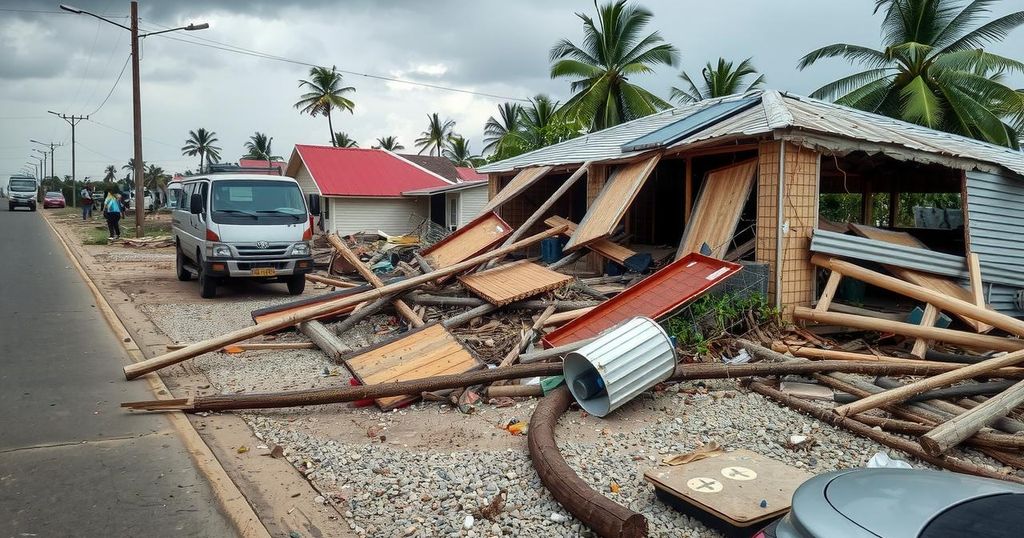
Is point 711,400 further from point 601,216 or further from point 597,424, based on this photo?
point 601,216

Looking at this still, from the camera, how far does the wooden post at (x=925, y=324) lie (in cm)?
741

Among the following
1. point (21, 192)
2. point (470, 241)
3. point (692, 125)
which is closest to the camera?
point (692, 125)

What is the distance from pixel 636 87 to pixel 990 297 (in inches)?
701

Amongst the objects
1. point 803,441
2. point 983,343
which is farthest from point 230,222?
point 983,343

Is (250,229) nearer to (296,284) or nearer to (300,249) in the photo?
(300,249)

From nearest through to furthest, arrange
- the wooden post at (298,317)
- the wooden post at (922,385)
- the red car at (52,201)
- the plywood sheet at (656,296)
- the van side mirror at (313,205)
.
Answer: the wooden post at (922,385) < the wooden post at (298,317) < the plywood sheet at (656,296) < the van side mirror at (313,205) < the red car at (52,201)

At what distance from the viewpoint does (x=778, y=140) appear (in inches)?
336

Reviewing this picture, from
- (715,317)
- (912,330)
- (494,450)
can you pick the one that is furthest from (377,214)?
(494,450)

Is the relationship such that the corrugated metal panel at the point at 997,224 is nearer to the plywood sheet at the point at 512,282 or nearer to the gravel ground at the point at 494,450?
the gravel ground at the point at 494,450

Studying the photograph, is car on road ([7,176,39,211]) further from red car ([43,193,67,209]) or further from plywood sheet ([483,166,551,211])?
plywood sheet ([483,166,551,211])

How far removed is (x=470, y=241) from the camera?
12.5 meters

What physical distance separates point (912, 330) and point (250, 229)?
1058 centimetres

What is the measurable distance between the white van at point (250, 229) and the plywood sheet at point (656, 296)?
6.81m

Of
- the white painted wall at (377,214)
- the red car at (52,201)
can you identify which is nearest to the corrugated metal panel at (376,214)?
the white painted wall at (377,214)
